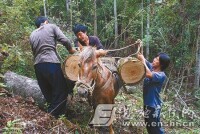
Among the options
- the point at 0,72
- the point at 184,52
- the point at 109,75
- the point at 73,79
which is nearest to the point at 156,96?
the point at 109,75

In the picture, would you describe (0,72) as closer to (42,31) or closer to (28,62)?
(28,62)

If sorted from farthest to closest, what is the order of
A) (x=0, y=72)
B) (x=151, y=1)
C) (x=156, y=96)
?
(x=151, y=1)
(x=0, y=72)
(x=156, y=96)

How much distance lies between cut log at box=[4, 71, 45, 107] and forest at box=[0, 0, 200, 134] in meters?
0.16

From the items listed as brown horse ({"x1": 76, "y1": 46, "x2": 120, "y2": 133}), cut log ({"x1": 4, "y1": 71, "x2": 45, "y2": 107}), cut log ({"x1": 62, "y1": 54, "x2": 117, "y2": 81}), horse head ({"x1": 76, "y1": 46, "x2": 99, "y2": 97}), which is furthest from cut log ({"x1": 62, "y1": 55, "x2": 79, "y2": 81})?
cut log ({"x1": 4, "y1": 71, "x2": 45, "y2": 107})

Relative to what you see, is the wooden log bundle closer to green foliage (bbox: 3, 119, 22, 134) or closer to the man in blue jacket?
the man in blue jacket

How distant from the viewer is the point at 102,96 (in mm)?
5477

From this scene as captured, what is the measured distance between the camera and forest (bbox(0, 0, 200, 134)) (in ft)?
18.1

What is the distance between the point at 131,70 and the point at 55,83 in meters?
1.46

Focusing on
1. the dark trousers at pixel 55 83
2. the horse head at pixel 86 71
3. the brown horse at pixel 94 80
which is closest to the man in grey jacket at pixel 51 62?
the dark trousers at pixel 55 83

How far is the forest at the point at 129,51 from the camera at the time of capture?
552 cm

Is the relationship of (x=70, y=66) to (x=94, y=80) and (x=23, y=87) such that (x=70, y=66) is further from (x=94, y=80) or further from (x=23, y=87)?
(x=23, y=87)

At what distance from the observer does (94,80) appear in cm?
499

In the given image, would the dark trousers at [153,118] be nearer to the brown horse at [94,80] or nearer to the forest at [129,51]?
the brown horse at [94,80]

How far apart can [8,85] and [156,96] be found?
3.21 m
